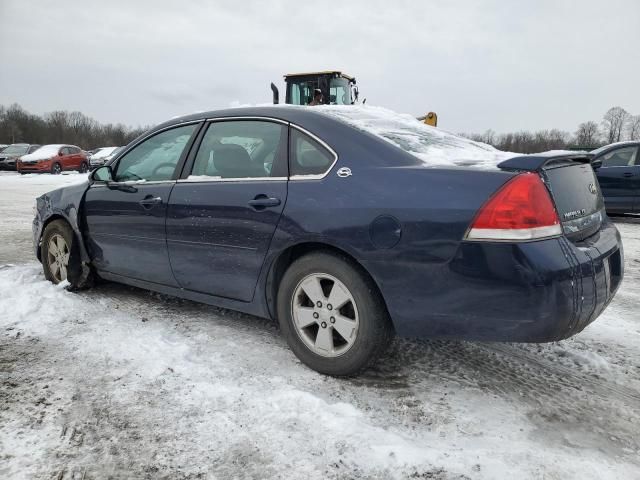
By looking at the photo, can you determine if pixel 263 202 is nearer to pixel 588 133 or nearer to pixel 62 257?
pixel 62 257

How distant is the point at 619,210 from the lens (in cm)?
898

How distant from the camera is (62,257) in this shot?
4.15 meters

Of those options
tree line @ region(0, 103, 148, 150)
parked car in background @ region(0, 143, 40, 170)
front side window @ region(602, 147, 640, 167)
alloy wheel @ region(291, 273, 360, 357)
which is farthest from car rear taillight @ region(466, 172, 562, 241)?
tree line @ region(0, 103, 148, 150)

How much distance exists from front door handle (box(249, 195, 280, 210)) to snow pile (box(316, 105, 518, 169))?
622 mm

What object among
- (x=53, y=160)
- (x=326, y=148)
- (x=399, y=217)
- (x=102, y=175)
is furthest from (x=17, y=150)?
(x=399, y=217)

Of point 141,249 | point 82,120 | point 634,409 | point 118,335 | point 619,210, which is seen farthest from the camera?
point 82,120

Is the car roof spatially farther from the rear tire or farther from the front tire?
the rear tire

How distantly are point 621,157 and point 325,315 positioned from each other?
8691 millimetres

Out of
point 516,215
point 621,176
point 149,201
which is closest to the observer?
point 516,215

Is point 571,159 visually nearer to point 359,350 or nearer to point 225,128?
point 359,350

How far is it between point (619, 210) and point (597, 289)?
795cm

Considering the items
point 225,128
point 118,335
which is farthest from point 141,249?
point 225,128

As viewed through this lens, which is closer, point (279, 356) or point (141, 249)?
point (279, 356)

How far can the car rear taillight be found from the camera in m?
2.12
